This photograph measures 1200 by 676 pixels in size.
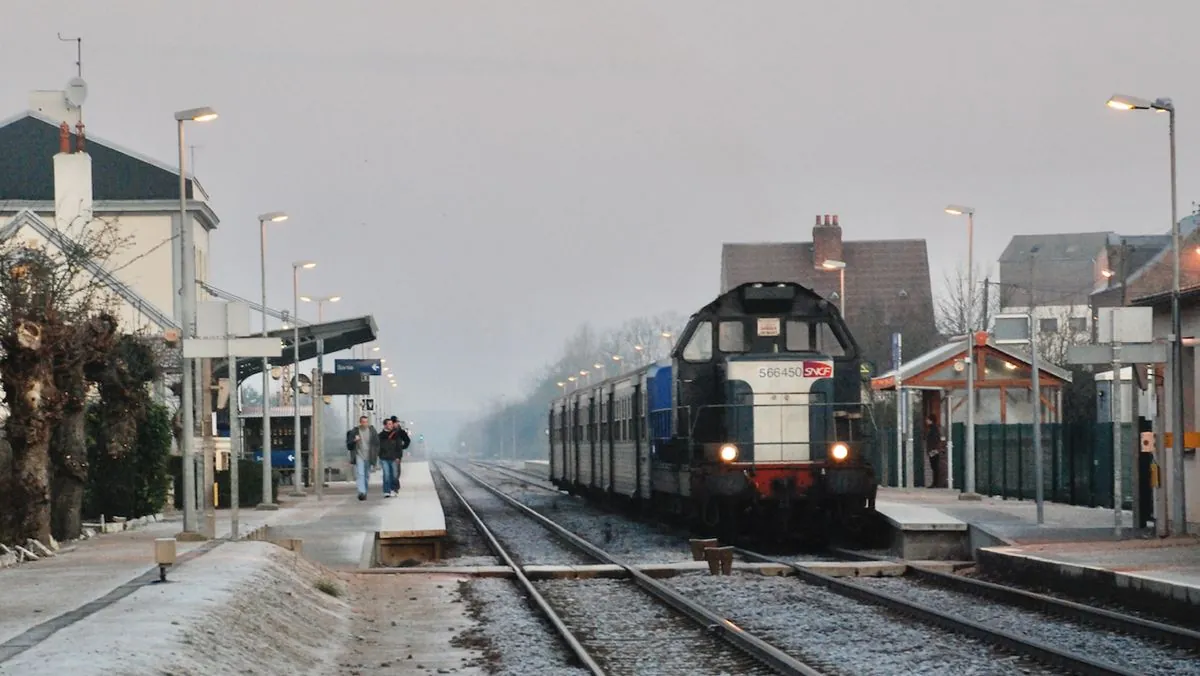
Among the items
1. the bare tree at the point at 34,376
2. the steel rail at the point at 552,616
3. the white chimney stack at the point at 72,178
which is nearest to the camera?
the steel rail at the point at 552,616

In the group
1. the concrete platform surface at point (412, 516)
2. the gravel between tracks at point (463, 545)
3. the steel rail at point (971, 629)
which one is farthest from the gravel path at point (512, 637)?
the concrete platform surface at point (412, 516)

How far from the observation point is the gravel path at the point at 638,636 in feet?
42.3

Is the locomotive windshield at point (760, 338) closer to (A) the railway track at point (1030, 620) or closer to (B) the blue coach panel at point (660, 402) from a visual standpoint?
(B) the blue coach panel at point (660, 402)

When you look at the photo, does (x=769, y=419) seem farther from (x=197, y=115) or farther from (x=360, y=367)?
(x=360, y=367)

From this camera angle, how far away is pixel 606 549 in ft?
87.9

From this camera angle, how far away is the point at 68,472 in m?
24.1

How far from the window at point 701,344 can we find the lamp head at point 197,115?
303 inches

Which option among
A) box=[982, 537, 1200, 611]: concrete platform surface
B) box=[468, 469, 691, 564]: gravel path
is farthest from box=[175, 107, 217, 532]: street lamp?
box=[982, 537, 1200, 611]: concrete platform surface

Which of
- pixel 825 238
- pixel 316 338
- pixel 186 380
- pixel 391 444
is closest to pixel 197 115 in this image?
pixel 186 380

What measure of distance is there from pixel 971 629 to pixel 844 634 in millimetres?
1089

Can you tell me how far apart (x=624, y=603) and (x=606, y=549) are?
8719mm

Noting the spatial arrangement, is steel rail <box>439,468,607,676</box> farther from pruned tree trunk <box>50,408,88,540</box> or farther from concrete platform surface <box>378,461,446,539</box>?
pruned tree trunk <box>50,408,88,540</box>

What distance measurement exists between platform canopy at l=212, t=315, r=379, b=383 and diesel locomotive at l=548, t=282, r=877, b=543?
1972 cm

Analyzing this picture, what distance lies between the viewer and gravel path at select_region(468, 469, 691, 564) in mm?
25188
